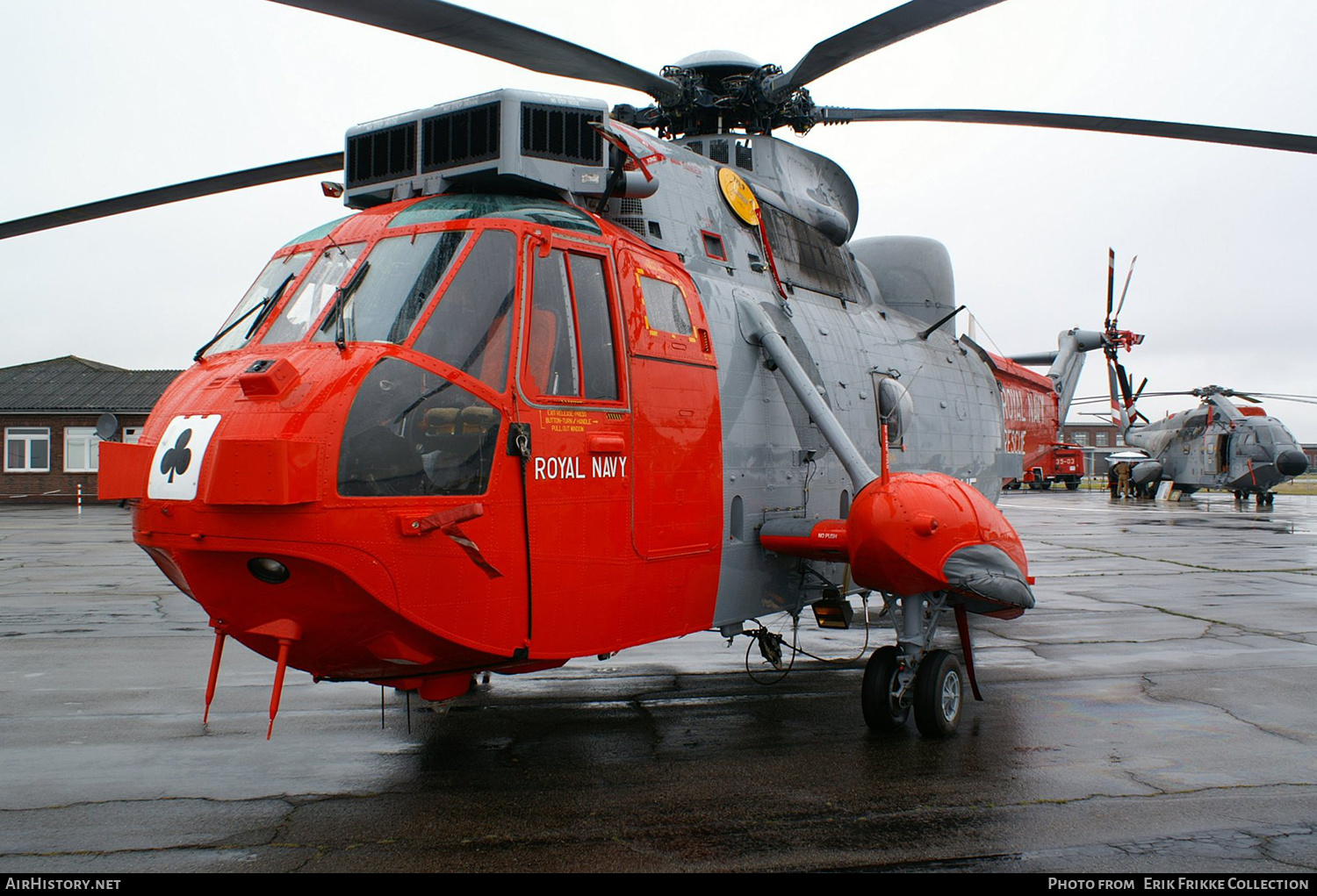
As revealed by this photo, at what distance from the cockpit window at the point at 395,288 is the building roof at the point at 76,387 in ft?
117

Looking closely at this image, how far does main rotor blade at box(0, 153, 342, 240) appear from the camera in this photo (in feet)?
21.2

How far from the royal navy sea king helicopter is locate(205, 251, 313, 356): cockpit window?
21 millimetres

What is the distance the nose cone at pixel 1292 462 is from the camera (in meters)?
32.2

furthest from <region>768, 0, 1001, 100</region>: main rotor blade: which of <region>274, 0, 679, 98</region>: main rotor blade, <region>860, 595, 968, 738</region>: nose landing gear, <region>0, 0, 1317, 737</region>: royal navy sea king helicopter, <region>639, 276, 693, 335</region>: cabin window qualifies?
<region>860, 595, 968, 738</region>: nose landing gear

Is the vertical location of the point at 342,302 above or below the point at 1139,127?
below

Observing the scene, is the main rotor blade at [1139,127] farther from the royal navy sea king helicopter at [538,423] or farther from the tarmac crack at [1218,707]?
the tarmac crack at [1218,707]

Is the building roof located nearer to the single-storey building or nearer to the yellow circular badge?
the single-storey building

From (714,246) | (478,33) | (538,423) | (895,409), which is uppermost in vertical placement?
(478,33)

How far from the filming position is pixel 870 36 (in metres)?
6.54

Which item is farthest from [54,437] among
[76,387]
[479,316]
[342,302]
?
[479,316]

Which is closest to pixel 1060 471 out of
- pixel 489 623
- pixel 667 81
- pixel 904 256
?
pixel 904 256

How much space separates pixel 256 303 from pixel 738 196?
352cm

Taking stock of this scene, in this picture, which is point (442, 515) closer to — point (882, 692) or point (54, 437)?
point (882, 692)
